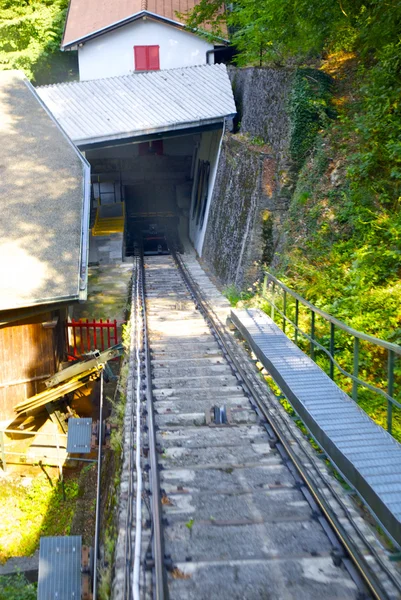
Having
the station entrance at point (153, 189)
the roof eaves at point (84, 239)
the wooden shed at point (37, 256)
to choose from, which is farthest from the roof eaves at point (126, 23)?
the wooden shed at point (37, 256)

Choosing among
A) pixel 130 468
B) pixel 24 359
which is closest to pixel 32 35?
pixel 24 359

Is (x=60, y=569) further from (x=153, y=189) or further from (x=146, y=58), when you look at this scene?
(x=153, y=189)

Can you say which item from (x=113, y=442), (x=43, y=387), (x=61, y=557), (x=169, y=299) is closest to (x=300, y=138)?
(x=169, y=299)

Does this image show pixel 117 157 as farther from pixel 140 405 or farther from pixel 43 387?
pixel 140 405

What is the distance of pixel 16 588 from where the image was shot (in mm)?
7898

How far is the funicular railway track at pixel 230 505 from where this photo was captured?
4789mm

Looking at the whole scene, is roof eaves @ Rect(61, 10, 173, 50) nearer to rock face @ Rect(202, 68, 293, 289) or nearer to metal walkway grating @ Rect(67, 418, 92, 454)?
rock face @ Rect(202, 68, 293, 289)

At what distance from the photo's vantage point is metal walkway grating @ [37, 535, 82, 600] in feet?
21.1

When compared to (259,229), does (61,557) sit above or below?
below

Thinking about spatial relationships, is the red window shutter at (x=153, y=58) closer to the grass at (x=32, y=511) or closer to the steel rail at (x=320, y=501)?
the steel rail at (x=320, y=501)

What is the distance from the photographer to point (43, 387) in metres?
12.7

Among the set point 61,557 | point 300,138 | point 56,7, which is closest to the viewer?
point 61,557

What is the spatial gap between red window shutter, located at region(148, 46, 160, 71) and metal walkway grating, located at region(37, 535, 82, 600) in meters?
29.9

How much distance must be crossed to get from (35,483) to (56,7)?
36.0m
